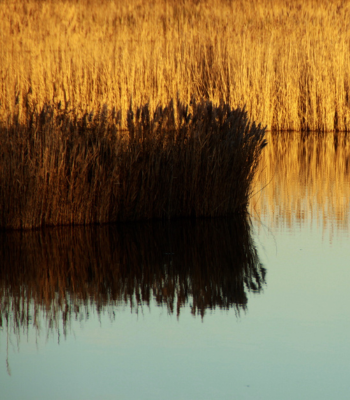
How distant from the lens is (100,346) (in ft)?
9.64

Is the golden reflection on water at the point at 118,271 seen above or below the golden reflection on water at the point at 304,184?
below

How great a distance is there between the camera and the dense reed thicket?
473 inches

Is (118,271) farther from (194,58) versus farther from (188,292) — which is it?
(194,58)

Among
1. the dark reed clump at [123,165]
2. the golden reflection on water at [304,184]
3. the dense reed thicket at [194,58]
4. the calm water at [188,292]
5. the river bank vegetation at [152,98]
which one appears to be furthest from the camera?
the dense reed thicket at [194,58]

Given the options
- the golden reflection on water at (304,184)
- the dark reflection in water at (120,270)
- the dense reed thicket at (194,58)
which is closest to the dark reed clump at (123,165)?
the dark reflection in water at (120,270)

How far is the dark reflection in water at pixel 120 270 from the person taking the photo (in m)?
3.47

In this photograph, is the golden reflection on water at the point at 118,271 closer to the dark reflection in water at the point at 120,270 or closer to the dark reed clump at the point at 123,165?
the dark reflection in water at the point at 120,270

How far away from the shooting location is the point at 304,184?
7645 mm

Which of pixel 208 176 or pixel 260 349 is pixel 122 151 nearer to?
pixel 208 176

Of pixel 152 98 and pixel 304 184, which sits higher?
pixel 152 98

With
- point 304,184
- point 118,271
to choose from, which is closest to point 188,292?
point 118,271

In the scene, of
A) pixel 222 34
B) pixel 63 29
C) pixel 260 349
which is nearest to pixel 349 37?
pixel 222 34

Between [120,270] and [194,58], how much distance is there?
9.39 metres

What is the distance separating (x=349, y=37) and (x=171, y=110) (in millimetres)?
8934
